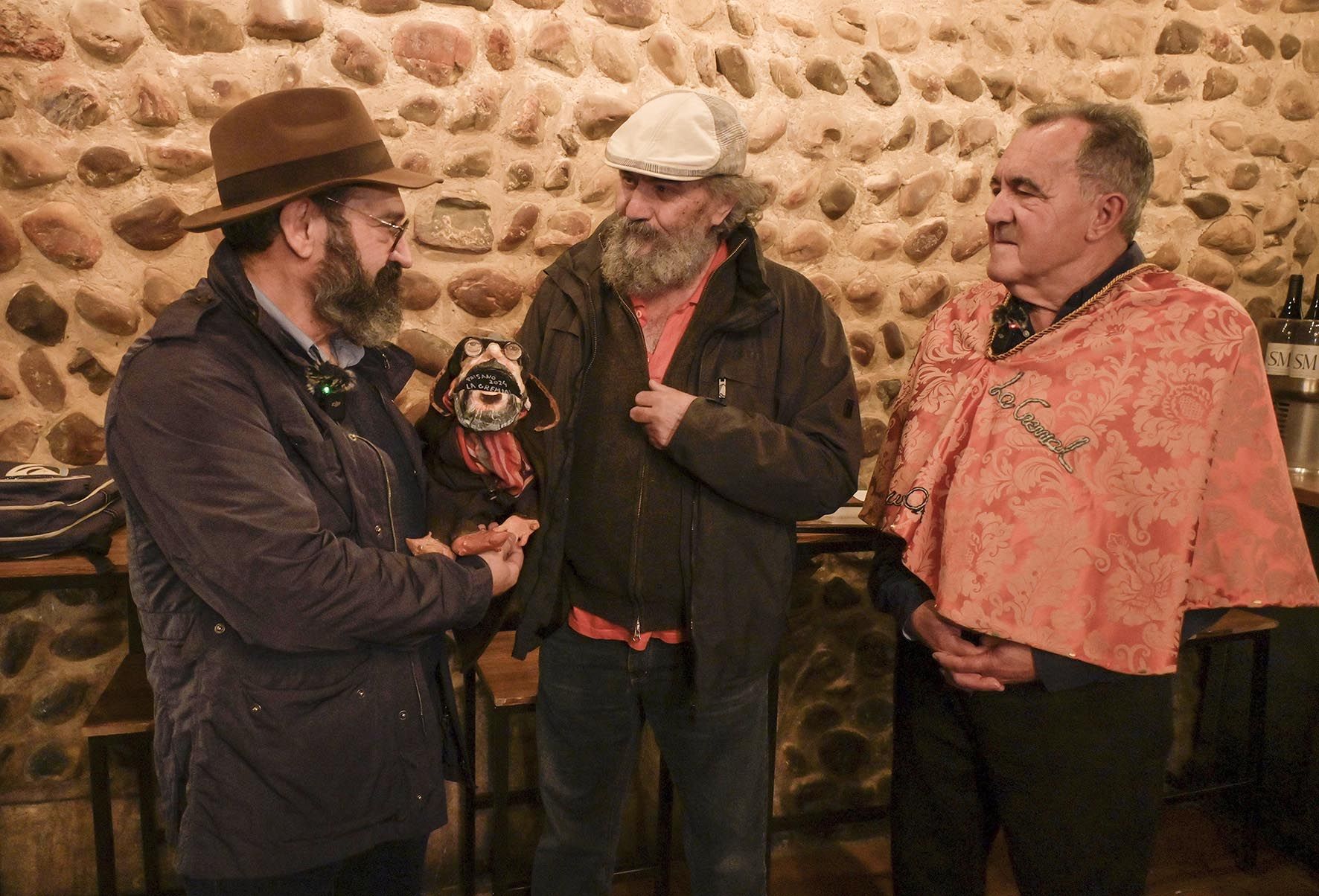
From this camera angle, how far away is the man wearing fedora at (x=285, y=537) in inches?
52.2

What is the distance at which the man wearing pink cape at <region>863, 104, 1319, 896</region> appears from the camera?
154 centimetres

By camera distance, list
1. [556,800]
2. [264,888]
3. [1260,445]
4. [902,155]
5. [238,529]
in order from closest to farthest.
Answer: [238,529]
[264,888]
[1260,445]
[556,800]
[902,155]

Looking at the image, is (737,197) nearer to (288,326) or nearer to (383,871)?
(288,326)

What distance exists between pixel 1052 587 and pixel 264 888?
136 cm

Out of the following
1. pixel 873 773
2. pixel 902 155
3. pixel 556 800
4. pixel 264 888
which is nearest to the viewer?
pixel 264 888

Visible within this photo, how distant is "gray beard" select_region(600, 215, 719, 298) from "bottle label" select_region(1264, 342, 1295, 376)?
2.11m

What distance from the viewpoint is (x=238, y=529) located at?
1.30 metres

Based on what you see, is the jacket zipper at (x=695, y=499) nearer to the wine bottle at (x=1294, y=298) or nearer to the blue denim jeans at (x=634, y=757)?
the blue denim jeans at (x=634, y=757)

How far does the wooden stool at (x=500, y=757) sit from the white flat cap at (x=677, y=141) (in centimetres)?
114

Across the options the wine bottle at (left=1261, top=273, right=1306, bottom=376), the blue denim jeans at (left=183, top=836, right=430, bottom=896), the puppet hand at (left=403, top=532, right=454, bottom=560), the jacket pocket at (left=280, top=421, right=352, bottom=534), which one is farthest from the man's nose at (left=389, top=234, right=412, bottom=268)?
the wine bottle at (left=1261, top=273, right=1306, bottom=376)

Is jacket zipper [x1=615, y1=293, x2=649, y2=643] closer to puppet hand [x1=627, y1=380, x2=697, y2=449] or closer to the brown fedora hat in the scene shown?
puppet hand [x1=627, y1=380, x2=697, y2=449]

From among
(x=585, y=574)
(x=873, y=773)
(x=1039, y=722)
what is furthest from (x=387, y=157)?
(x=873, y=773)

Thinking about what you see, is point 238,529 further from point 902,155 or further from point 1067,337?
point 902,155

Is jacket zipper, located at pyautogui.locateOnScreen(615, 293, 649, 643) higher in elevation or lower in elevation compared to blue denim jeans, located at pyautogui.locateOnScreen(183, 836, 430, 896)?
higher
